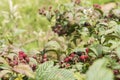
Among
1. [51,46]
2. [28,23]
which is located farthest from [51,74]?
[28,23]

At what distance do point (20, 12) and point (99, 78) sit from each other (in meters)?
4.59

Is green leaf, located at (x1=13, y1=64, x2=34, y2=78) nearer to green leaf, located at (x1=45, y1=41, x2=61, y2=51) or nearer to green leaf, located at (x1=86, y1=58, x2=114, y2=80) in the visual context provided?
green leaf, located at (x1=86, y1=58, x2=114, y2=80)

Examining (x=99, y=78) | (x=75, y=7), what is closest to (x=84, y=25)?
(x=75, y=7)

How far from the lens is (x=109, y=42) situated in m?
2.12

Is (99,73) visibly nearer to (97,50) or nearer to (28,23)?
(97,50)

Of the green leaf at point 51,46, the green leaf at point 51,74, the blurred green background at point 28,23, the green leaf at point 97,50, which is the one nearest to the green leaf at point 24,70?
the green leaf at point 51,74

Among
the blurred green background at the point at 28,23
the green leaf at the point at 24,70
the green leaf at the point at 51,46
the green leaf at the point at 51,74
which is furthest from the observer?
the blurred green background at the point at 28,23

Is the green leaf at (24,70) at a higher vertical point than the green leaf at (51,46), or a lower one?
lower

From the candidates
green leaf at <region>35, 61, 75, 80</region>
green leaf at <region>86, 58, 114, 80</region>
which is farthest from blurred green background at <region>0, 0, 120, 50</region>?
green leaf at <region>86, 58, 114, 80</region>

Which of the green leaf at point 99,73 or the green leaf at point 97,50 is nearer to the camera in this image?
the green leaf at point 99,73

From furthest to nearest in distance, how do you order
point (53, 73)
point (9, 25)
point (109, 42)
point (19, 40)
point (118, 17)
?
point (9, 25) → point (19, 40) → point (118, 17) → point (109, 42) → point (53, 73)

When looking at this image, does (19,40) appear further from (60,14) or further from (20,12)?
(60,14)

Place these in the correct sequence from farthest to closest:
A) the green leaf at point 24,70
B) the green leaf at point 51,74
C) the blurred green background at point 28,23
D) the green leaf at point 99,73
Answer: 1. the blurred green background at point 28,23
2. the green leaf at point 51,74
3. the green leaf at point 24,70
4. the green leaf at point 99,73

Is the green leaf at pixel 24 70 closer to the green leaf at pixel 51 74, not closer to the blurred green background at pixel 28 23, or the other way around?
the green leaf at pixel 51 74
